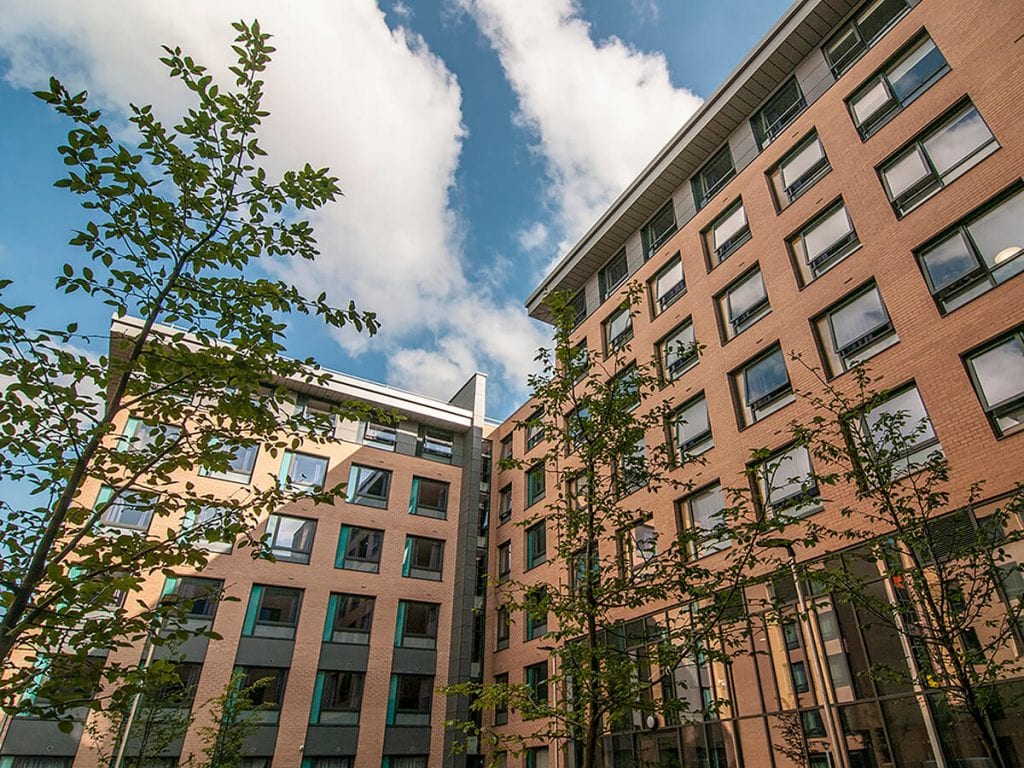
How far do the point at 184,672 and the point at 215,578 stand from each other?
3.65 metres

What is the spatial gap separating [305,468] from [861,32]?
28.8 meters

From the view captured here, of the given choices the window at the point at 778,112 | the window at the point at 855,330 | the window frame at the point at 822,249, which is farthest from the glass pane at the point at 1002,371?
the window at the point at 778,112

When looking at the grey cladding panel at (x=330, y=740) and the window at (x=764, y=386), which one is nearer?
the window at (x=764, y=386)

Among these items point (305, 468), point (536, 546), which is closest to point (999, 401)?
point (536, 546)

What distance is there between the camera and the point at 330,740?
89.6 ft

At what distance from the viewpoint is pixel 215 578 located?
27.5 metres

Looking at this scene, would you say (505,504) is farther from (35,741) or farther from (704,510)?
(35,741)

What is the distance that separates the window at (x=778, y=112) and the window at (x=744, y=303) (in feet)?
17.2

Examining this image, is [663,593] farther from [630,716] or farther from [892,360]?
[630,716]

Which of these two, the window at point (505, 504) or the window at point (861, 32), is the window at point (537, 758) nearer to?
the window at point (505, 504)

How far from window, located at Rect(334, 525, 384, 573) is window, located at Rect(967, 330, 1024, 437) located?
2606 centimetres

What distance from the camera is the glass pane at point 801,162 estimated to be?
20.7 metres

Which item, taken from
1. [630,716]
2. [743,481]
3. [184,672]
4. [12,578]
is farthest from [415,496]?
[12,578]

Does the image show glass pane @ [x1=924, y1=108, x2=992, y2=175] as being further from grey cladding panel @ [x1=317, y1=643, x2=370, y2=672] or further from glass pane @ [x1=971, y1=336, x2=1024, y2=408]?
grey cladding panel @ [x1=317, y1=643, x2=370, y2=672]
